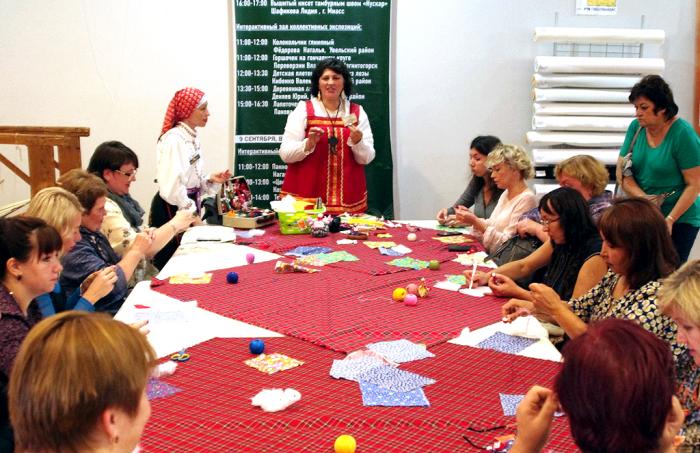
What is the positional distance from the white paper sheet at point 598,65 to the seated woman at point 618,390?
15.6ft

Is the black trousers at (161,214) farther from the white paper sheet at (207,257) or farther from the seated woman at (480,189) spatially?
the seated woman at (480,189)

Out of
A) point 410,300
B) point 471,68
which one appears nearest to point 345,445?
point 410,300

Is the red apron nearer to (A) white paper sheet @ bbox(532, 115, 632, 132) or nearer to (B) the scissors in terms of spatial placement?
(A) white paper sheet @ bbox(532, 115, 632, 132)

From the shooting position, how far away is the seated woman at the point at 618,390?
1.14 meters

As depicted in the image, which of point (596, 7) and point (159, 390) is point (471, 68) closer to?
point (596, 7)

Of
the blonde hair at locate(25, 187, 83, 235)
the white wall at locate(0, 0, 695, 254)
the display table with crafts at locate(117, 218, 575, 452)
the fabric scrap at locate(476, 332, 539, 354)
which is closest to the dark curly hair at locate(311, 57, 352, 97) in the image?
the white wall at locate(0, 0, 695, 254)

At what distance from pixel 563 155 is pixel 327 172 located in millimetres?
2068

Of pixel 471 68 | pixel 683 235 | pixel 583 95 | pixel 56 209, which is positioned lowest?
pixel 683 235

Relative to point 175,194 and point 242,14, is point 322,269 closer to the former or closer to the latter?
point 175,194

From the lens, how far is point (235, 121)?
5891 millimetres

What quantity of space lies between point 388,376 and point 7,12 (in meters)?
5.31

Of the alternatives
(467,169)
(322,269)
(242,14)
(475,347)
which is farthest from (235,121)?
(475,347)

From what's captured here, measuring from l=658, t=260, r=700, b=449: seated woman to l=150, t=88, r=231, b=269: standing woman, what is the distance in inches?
119

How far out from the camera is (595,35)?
18.3 ft
